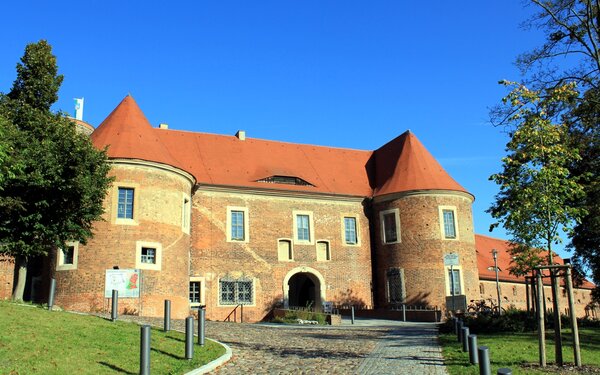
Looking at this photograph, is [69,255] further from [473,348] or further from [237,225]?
[473,348]

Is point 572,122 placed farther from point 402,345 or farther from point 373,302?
point 373,302

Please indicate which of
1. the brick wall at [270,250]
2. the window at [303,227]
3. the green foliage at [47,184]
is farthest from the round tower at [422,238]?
the green foliage at [47,184]

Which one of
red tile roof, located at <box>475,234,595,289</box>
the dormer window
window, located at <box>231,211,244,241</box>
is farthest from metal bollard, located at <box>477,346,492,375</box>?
red tile roof, located at <box>475,234,595,289</box>

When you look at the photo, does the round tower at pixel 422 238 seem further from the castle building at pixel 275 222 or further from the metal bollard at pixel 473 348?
the metal bollard at pixel 473 348

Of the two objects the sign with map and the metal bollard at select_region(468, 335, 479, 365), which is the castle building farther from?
the metal bollard at select_region(468, 335, 479, 365)

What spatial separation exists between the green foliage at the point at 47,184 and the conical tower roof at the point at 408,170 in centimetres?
1709

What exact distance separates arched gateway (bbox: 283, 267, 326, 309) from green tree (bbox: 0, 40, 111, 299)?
39.9ft

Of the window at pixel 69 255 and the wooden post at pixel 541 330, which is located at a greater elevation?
the window at pixel 69 255

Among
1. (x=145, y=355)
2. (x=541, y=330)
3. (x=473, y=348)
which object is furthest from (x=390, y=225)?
(x=145, y=355)

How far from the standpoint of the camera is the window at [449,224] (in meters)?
32.0

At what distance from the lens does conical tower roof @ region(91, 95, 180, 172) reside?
84.5ft

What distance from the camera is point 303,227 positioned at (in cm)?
3275

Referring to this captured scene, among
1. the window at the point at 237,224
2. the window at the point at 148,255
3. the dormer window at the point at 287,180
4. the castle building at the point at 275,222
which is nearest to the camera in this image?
the window at the point at 148,255

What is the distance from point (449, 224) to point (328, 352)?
20280 mm
